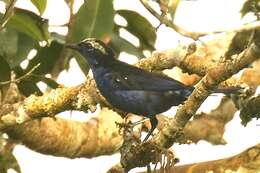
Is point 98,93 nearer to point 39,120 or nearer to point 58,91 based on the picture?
point 58,91

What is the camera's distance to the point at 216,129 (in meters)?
4.08

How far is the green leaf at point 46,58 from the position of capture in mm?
3715

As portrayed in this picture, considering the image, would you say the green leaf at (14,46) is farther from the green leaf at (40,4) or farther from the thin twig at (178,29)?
the thin twig at (178,29)

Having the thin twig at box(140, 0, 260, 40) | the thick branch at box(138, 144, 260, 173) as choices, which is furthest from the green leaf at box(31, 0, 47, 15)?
the thick branch at box(138, 144, 260, 173)

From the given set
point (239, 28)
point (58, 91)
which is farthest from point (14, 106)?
point (239, 28)

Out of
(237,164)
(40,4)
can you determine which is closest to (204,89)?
(237,164)

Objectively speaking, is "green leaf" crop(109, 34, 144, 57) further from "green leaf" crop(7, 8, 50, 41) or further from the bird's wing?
the bird's wing

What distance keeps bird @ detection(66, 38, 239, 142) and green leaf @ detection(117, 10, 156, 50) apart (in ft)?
3.35

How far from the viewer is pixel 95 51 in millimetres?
3020

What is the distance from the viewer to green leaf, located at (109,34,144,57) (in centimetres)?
389

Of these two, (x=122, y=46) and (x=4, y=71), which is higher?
(x=122, y=46)

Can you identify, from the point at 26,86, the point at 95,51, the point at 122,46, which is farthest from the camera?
the point at 122,46

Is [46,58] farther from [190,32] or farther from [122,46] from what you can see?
[190,32]

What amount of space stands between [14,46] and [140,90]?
0.85m
